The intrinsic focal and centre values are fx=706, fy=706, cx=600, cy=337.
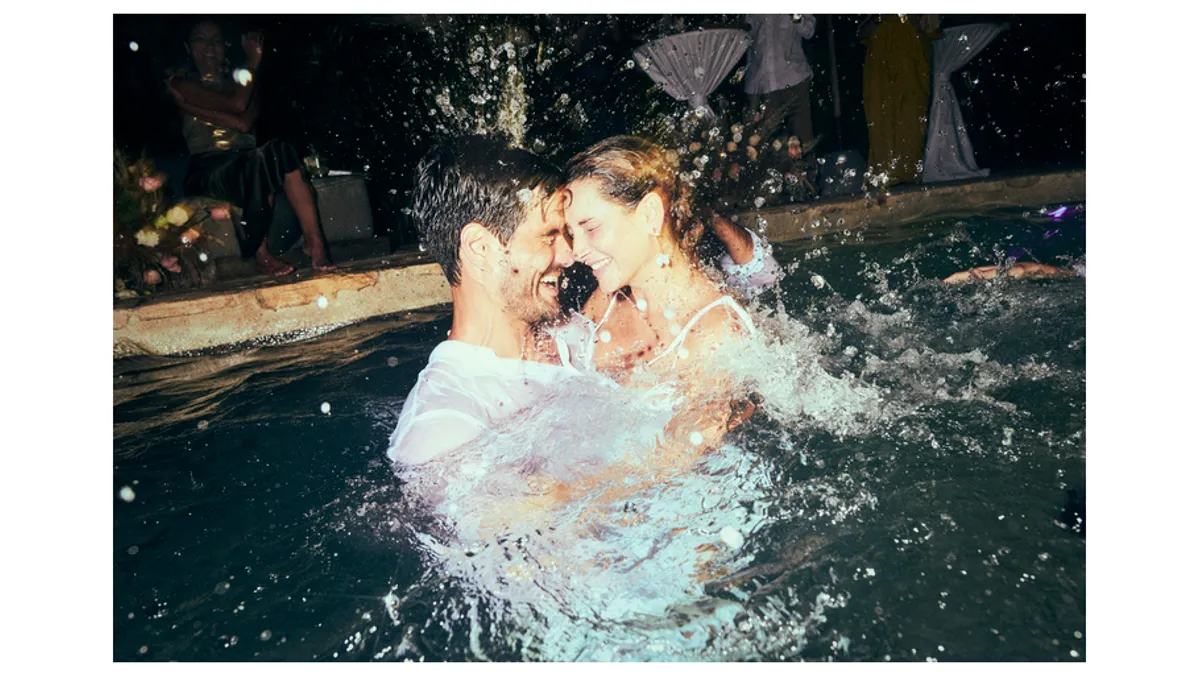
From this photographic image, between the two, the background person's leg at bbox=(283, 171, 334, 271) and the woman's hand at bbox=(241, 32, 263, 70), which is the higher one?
the woman's hand at bbox=(241, 32, 263, 70)

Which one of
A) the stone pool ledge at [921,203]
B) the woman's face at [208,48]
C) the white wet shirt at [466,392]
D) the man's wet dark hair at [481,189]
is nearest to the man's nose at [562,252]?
the man's wet dark hair at [481,189]

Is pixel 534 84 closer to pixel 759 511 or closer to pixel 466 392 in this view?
pixel 466 392

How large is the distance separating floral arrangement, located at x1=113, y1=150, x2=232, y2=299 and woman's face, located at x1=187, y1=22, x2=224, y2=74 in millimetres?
717

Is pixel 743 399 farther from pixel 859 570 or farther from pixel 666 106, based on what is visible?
pixel 666 106

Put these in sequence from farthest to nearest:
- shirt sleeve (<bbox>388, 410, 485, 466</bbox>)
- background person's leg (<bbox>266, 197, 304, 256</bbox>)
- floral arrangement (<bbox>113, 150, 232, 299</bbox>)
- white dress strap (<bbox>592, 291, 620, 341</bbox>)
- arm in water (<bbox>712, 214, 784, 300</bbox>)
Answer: background person's leg (<bbox>266, 197, 304, 256</bbox>), floral arrangement (<bbox>113, 150, 232, 299</bbox>), arm in water (<bbox>712, 214, 784, 300</bbox>), white dress strap (<bbox>592, 291, 620, 341</bbox>), shirt sleeve (<bbox>388, 410, 485, 466</bbox>)

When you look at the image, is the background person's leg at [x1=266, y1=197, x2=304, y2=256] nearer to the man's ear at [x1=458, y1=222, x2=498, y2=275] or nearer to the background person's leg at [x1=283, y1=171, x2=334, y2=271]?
the background person's leg at [x1=283, y1=171, x2=334, y2=271]

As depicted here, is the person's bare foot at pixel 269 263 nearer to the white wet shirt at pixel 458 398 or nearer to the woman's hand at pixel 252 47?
the woman's hand at pixel 252 47

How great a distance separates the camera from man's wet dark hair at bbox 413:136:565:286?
279cm

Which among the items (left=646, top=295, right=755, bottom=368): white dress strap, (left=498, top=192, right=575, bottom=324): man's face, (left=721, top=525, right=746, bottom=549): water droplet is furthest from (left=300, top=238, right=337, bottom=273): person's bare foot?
(left=721, top=525, right=746, bottom=549): water droplet

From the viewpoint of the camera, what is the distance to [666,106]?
13.6ft

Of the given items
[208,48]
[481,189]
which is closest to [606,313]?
[481,189]

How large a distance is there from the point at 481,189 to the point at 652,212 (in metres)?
0.69

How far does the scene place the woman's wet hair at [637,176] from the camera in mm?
2801
